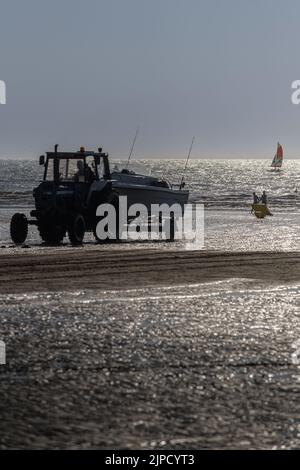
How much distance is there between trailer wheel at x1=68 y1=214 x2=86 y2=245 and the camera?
21.6m

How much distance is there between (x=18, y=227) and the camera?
22641 mm

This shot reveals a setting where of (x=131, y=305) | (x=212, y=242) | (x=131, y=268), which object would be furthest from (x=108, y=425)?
(x=212, y=242)

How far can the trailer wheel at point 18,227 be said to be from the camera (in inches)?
890

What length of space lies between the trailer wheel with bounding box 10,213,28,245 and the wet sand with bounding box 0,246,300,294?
295cm

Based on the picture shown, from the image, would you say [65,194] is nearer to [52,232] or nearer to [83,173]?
[83,173]

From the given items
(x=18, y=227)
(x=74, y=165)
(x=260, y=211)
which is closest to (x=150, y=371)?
(x=18, y=227)

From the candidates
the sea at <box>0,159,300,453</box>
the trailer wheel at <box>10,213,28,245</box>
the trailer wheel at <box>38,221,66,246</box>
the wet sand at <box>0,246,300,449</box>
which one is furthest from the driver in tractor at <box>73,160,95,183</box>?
the sea at <box>0,159,300,453</box>

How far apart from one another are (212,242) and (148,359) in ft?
51.7

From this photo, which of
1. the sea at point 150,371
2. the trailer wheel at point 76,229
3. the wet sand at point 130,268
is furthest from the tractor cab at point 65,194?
the sea at point 150,371

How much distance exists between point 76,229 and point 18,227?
1.79 metres

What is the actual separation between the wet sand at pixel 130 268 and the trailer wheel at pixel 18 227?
9.68 feet

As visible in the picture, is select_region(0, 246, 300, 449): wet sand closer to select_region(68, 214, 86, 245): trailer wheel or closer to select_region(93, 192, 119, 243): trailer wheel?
select_region(68, 214, 86, 245): trailer wheel

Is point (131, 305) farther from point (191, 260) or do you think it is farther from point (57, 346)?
point (191, 260)

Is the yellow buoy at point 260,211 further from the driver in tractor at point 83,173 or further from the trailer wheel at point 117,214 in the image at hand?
the driver in tractor at point 83,173
